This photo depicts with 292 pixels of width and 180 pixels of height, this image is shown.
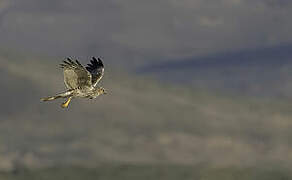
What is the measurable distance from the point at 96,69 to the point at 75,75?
42.3ft

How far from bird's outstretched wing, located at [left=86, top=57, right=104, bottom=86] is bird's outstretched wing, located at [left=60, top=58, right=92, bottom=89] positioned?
261 inches

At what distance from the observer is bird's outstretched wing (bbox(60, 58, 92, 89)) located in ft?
290

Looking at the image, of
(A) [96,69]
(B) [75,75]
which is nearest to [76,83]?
(B) [75,75]


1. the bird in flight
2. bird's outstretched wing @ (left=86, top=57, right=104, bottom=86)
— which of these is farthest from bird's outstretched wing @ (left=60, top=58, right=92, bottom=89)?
bird's outstretched wing @ (left=86, top=57, right=104, bottom=86)

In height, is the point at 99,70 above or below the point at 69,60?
above

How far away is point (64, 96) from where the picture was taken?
9181cm

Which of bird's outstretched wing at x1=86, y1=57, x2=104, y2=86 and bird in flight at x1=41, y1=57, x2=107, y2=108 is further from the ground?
bird's outstretched wing at x1=86, y1=57, x2=104, y2=86

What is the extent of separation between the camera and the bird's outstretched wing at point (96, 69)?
9900 cm

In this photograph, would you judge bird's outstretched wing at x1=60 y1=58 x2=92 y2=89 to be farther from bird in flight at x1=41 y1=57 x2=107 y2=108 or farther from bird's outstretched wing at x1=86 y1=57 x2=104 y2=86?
bird's outstretched wing at x1=86 y1=57 x2=104 y2=86

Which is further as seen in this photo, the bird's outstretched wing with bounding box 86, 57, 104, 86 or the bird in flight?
the bird's outstretched wing with bounding box 86, 57, 104, 86

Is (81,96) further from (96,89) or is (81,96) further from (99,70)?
(99,70)

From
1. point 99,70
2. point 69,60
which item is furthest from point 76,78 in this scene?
point 99,70

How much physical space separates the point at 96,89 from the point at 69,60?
8278mm

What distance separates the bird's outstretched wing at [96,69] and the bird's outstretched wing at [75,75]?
663 cm
